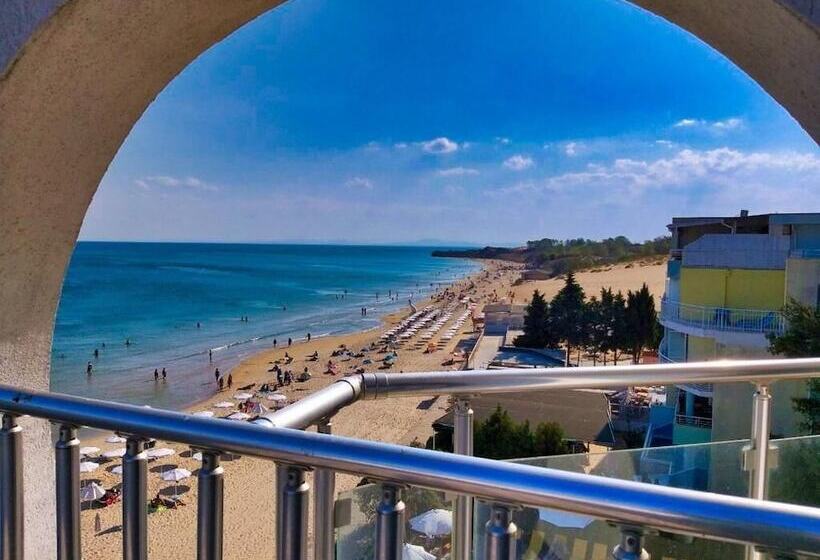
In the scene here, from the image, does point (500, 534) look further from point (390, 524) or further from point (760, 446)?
point (760, 446)

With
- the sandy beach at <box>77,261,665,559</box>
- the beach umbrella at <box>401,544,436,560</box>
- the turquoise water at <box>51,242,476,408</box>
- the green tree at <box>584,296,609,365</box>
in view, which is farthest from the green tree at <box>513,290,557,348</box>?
the beach umbrella at <box>401,544,436,560</box>

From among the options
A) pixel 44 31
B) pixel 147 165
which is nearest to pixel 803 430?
pixel 44 31

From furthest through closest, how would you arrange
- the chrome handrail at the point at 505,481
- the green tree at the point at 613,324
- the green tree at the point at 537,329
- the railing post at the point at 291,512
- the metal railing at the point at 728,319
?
the green tree at the point at 537,329 < the green tree at the point at 613,324 < the metal railing at the point at 728,319 < the railing post at the point at 291,512 < the chrome handrail at the point at 505,481

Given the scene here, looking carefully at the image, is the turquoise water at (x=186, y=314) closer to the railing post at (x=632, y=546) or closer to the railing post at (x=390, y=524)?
the railing post at (x=390, y=524)

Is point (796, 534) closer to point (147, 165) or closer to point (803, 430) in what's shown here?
point (803, 430)

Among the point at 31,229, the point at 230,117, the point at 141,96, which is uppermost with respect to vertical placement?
the point at 230,117

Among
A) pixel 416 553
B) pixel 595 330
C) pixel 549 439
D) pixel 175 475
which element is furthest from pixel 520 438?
pixel 595 330

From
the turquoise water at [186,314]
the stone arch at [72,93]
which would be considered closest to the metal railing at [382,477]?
the stone arch at [72,93]
